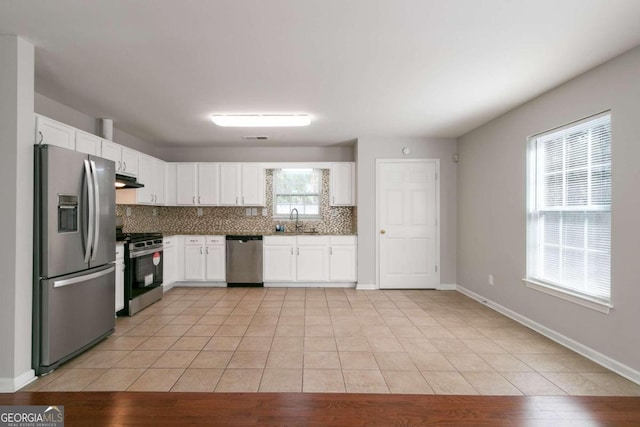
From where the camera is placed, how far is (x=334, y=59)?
109 inches

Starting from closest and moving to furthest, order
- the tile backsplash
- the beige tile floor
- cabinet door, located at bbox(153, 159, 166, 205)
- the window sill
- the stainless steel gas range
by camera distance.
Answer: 1. the beige tile floor
2. the window sill
3. the stainless steel gas range
4. cabinet door, located at bbox(153, 159, 166, 205)
5. the tile backsplash

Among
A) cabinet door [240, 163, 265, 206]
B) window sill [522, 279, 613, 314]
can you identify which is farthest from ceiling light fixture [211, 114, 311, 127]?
window sill [522, 279, 613, 314]

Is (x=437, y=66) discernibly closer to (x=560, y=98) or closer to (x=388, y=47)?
(x=388, y=47)

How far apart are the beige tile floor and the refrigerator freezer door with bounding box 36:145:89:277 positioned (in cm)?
89

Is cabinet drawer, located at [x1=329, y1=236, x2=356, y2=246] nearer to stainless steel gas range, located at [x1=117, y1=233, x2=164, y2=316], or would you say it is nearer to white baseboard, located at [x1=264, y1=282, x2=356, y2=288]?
white baseboard, located at [x1=264, y1=282, x2=356, y2=288]

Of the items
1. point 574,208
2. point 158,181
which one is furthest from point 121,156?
point 574,208

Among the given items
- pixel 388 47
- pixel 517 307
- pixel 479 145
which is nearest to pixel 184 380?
pixel 388 47

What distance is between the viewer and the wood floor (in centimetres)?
206

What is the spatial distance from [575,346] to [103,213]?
14.9ft

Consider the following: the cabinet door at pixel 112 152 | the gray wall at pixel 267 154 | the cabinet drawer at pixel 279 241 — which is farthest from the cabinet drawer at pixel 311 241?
the cabinet door at pixel 112 152

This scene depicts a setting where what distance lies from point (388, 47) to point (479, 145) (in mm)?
2930

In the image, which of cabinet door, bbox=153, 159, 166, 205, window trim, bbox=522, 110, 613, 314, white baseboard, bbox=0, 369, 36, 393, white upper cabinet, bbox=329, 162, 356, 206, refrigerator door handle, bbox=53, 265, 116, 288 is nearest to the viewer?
white baseboard, bbox=0, 369, 36, 393

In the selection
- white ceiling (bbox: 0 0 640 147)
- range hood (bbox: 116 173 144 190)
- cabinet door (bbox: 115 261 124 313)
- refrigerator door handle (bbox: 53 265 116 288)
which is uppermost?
white ceiling (bbox: 0 0 640 147)

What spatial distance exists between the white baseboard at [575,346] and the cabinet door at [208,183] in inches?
182
